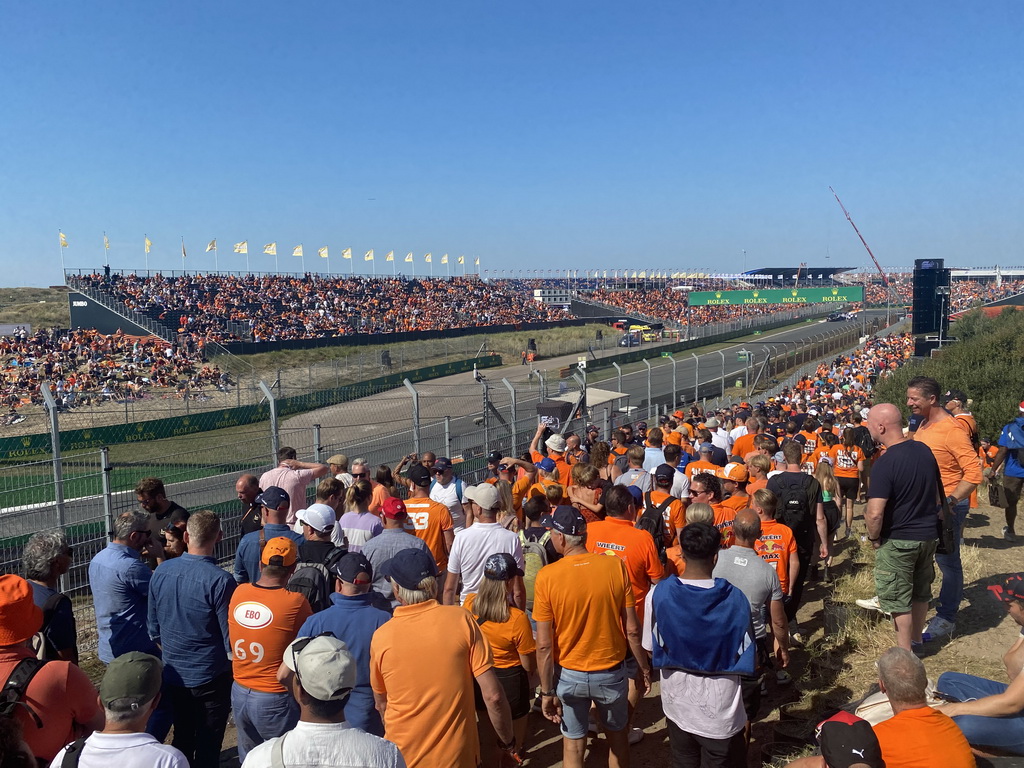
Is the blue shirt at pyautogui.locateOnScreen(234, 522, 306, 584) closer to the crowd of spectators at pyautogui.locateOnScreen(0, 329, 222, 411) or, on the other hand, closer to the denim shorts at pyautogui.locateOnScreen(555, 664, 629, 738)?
the denim shorts at pyautogui.locateOnScreen(555, 664, 629, 738)

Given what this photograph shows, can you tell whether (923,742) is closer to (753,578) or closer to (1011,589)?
(1011,589)

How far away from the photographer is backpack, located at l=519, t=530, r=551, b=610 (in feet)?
17.3

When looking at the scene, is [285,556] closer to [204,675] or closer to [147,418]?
[204,675]

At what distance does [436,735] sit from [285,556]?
1.39 meters

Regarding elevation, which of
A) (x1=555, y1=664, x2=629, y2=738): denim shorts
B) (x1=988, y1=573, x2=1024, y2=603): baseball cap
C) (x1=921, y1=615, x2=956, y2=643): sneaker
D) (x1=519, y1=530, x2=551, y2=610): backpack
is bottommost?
(x1=921, y1=615, x2=956, y2=643): sneaker

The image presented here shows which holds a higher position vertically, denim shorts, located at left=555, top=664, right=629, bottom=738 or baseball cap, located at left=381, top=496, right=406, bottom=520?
baseball cap, located at left=381, top=496, right=406, bottom=520

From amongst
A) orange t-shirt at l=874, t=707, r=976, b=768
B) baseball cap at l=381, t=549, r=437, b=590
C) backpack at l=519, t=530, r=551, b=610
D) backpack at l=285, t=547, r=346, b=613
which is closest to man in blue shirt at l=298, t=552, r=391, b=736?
baseball cap at l=381, t=549, r=437, b=590

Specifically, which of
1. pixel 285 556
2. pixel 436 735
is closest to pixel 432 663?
pixel 436 735

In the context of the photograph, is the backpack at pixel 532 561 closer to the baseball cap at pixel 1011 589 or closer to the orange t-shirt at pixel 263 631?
the orange t-shirt at pixel 263 631

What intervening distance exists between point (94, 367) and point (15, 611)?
2995 centimetres

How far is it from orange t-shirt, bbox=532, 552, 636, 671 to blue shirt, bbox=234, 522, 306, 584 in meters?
2.07

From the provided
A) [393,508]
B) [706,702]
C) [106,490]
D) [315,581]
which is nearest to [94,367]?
[106,490]

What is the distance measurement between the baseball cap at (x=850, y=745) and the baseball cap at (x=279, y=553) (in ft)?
9.21

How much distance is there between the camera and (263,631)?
4113mm
